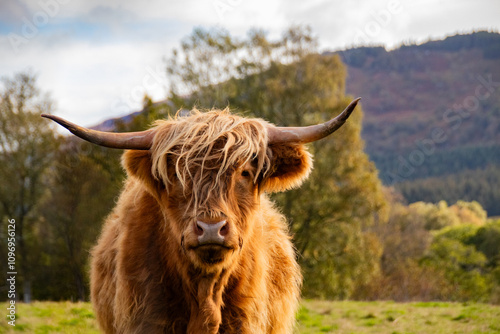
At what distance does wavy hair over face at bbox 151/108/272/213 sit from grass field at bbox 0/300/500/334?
4853 mm

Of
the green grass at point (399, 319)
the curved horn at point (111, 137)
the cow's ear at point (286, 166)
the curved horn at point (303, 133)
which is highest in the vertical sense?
the curved horn at point (111, 137)

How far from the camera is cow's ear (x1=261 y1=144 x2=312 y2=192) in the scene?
3.45m

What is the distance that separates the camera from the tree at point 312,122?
22.4 m

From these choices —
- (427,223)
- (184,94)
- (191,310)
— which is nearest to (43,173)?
(184,94)

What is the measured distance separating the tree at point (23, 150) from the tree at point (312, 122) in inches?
264

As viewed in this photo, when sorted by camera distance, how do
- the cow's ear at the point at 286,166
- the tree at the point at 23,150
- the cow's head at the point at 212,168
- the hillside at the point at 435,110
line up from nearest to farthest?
the cow's head at the point at 212,168 → the cow's ear at the point at 286,166 → the tree at the point at 23,150 → the hillside at the point at 435,110

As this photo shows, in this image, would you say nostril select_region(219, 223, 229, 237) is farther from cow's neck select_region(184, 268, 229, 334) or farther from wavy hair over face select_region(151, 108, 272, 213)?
cow's neck select_region(184, 268, 229, 334)

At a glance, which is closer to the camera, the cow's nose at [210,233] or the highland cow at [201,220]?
the cow's nose at [210,233]

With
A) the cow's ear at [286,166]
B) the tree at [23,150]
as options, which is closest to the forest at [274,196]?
the tree at [23,150]

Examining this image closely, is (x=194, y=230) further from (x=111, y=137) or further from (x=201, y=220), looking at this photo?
(x=111, y=137)

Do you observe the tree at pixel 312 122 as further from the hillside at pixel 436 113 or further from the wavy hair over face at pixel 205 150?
the hillside at pixel 436 113

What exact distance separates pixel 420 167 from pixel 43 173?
124 metres

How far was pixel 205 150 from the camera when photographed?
10.2 ft

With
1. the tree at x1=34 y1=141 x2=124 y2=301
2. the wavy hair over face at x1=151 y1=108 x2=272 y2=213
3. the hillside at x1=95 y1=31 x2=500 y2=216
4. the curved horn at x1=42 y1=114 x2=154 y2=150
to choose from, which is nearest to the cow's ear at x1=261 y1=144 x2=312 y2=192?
the wavy hair over face at x1=151 y1=108 x2=272 y2=213
